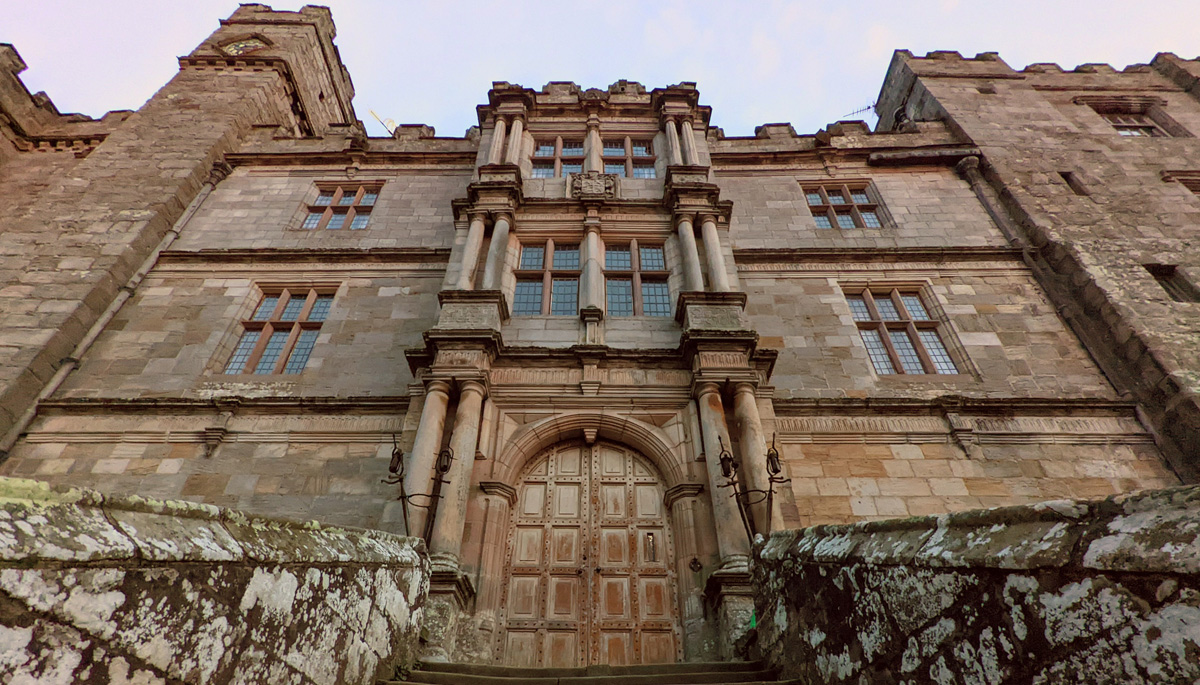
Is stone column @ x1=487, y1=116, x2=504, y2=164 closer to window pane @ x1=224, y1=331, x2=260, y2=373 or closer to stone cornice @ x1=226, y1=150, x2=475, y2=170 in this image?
stone cornice @ x1=226, y1=150, x2=475, y2=170

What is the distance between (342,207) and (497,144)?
4.42m

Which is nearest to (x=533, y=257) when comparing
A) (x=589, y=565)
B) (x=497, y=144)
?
(x=497, y=144)

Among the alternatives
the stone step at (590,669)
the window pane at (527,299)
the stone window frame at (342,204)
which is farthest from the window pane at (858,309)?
the stone window frame at (342,204)

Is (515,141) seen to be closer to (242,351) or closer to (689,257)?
(689,257)

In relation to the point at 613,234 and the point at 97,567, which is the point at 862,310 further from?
the point at 97,567

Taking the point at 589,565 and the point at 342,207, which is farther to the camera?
the point at 342,207

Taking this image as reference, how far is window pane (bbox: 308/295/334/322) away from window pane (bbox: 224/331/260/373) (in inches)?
43.4

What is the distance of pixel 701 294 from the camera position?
10.1 m

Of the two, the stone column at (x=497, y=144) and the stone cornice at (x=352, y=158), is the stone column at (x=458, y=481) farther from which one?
the stone cornice at (x=352, y=158)

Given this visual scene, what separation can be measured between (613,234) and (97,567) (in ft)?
36.9

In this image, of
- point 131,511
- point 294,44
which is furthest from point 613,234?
point 294,44

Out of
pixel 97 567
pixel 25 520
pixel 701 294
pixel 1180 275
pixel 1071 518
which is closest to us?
pixel 25 520

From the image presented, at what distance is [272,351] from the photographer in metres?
11.3

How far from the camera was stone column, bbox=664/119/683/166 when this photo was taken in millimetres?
13805
